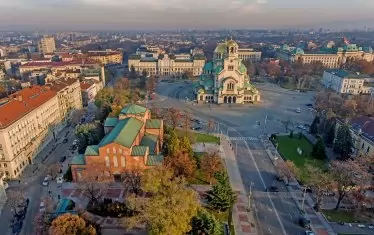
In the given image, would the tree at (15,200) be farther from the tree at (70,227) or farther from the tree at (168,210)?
the tree at (168,210)

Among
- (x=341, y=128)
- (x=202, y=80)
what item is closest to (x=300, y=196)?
(x=341, y=128)

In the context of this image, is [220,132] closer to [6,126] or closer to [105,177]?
[105,177]

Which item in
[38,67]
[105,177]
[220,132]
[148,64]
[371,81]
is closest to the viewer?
[105,177]

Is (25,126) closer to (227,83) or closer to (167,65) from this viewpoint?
(227,83)

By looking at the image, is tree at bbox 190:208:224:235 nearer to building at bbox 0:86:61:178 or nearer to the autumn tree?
the autumn tree

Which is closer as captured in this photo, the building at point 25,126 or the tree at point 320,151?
the building at point 25,126

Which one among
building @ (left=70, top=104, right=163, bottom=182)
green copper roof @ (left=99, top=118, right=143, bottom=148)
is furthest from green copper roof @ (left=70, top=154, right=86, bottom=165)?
green copper roof @ (left=99, top=118, right=143, bottom=148)

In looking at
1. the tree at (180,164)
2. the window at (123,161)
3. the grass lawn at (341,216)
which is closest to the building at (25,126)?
the window at (123,161)
